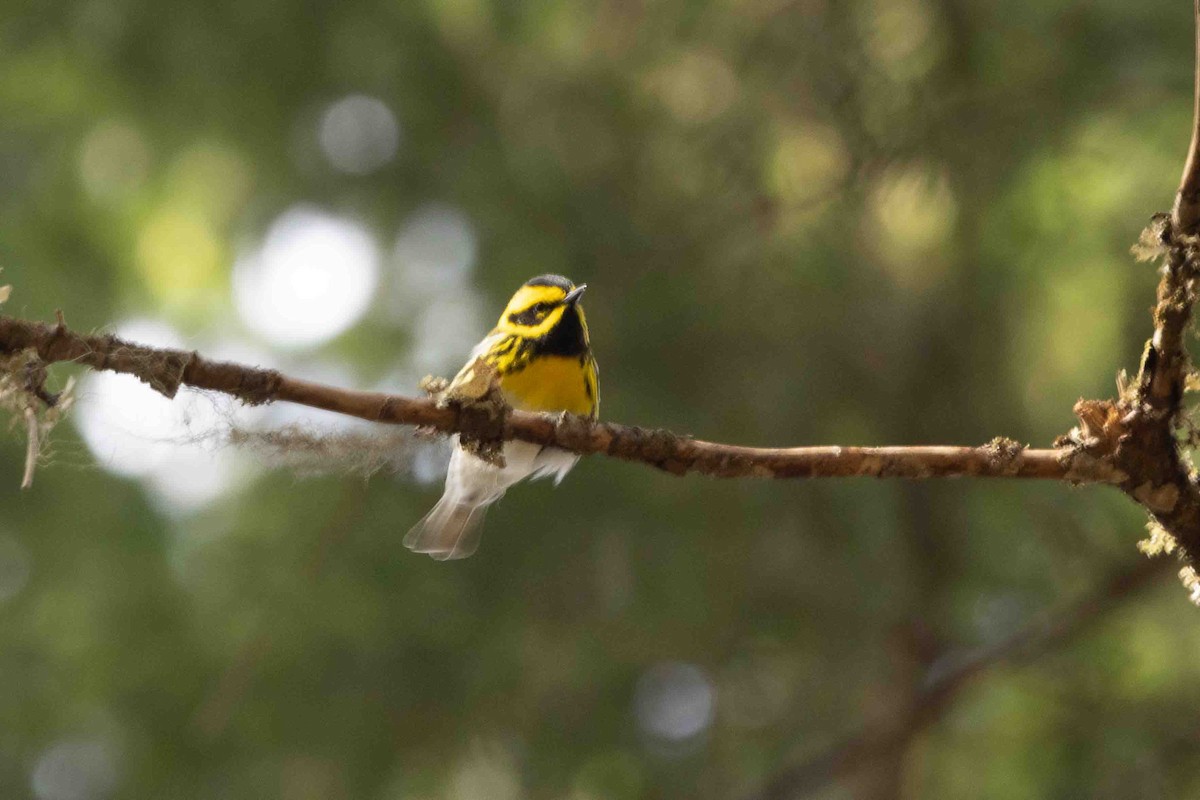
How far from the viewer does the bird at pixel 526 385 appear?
2.68 meters

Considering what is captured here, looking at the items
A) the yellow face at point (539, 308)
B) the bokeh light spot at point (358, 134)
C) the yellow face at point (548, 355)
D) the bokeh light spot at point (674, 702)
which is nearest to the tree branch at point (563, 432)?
the yellow face at point (548, 355)

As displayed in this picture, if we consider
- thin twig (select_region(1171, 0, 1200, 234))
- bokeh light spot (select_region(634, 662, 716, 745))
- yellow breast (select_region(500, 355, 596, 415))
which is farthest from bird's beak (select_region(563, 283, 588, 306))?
thin twig (select_region(1171, 0, 1200, 234))

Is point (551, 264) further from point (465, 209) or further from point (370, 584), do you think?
point (370, 584)

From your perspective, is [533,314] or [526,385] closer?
[526,385]

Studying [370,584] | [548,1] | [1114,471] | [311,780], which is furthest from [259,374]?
[548,1]

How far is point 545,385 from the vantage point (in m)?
2.68

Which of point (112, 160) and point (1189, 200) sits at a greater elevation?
point (112, 160)


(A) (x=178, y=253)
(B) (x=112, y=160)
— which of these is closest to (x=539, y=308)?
(B) (x=112, y=160)

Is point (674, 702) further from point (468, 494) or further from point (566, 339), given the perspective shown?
point (566, 339)

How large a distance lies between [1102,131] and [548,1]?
166 cm

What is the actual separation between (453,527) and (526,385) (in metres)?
0.50

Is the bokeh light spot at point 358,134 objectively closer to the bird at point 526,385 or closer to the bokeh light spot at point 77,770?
the bird at point 526,385

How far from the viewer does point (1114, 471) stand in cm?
148

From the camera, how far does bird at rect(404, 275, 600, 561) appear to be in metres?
2.68
